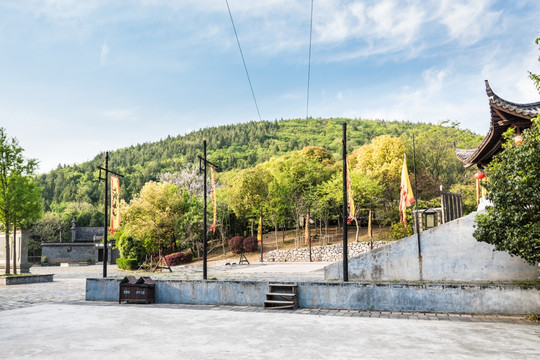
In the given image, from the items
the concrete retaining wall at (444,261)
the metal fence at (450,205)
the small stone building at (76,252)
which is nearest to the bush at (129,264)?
the small stone building at (76,252)

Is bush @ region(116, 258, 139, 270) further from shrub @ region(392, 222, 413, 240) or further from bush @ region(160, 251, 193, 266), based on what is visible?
shrub @ region(392, 222, 413, 240)

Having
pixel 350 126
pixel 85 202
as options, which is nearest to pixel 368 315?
pixel 85 202

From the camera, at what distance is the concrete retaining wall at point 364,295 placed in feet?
33.5

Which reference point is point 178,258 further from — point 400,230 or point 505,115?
point 505,115

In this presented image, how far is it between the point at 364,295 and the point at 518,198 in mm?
4543

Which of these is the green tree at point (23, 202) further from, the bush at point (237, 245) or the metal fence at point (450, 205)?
the bush at point (237, 245)

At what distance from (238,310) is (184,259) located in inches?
1305

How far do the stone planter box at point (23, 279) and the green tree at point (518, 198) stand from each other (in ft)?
73.9

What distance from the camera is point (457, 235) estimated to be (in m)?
13.6

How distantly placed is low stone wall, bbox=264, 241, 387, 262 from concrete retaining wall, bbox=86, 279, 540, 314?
25.2 meters

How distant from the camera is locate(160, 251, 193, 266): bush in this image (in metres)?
41.5

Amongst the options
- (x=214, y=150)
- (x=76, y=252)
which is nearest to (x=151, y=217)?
(x=76, y=252)

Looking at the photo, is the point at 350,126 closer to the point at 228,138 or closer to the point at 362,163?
the point at 228,138

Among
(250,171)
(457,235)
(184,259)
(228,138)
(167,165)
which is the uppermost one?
(228,138)
